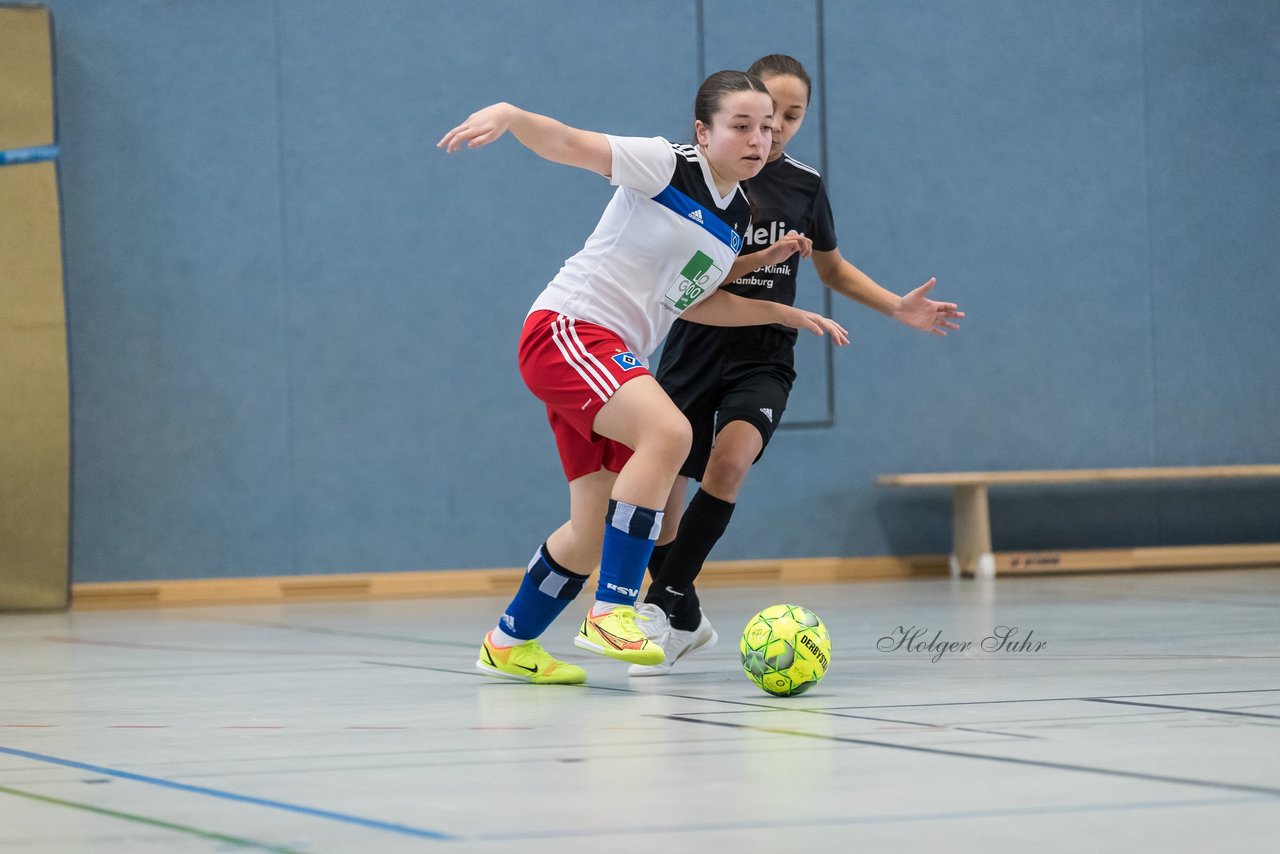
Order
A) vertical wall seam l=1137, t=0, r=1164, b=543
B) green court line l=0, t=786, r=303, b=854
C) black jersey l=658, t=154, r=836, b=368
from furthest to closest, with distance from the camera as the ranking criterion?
vertical wall seam l=1137, t=0, r=1164, b=543 < black jersey l=658, t=154, r=836, b=368 < green court line l=0, t=786, r=303, b=854

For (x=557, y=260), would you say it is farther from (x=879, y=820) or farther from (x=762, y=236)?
(x=879, y=820)

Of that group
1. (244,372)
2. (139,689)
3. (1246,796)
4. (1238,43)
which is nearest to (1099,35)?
(1238,43)

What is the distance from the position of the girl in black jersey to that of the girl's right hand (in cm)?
96

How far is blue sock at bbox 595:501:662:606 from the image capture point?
3.48 metres

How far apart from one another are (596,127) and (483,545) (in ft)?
7.32

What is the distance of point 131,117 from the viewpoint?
802 cm

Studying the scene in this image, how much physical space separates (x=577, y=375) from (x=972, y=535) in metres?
5.66

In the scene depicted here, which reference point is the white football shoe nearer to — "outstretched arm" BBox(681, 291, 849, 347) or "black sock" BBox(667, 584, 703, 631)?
"black sock" BBox(667, 584, 703, 631)

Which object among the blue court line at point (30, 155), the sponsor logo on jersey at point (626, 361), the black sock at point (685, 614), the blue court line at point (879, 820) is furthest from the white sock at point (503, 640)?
the blue court line at point (30, 155)

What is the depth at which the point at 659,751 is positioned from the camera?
2539 mm

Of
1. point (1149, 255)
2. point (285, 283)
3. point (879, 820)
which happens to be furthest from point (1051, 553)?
point (879, 820)

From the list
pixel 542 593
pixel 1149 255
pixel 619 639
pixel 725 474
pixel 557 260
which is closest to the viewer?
pixel 619 639

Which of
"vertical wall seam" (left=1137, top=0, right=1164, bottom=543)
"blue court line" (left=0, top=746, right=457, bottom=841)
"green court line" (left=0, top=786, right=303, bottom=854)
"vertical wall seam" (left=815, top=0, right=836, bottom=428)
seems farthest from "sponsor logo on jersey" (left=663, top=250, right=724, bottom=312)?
"vertical wall seam" (left=1137, top=0, right=1164, bottom=543)

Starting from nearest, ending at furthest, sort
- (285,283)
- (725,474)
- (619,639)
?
(619,639) → (725,474) → (285,283)
